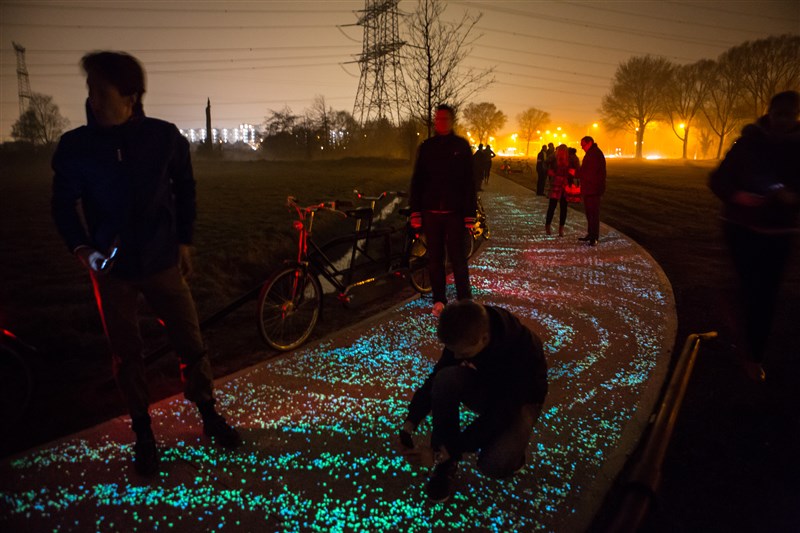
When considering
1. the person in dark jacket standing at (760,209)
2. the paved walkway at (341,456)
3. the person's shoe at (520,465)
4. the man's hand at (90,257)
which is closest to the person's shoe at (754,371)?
the person in dark jacket standing at (760,209)

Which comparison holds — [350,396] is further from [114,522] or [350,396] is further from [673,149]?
[673,149]

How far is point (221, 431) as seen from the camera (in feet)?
9.11

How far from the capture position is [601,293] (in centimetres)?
577

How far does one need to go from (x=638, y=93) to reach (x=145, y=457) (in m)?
73.0

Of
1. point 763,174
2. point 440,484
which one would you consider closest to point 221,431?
point 440,484

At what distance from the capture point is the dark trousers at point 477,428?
92.0 inches

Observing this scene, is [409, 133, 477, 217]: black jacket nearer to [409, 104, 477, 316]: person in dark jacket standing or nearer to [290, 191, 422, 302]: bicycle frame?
[409, 104, 477, 316]: person in dark jacket standing

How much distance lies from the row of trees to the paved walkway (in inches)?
2008

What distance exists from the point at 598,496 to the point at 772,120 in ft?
9.41

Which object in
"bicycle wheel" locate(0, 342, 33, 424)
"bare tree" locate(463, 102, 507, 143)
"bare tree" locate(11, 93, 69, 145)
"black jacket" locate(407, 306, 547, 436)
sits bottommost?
"bicycle wheel" locate(0, 342, 33, 424)

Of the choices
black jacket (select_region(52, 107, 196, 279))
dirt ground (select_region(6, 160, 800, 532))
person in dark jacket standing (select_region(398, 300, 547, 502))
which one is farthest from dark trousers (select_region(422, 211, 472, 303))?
black jacket (select_region(52, 107, 196, 279))

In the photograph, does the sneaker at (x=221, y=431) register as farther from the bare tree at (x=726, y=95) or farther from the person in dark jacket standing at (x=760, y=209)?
the bare tree at (x=726, y=95)

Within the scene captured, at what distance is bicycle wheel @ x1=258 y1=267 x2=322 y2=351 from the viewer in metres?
4.12

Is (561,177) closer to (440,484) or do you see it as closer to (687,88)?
(440,484)
